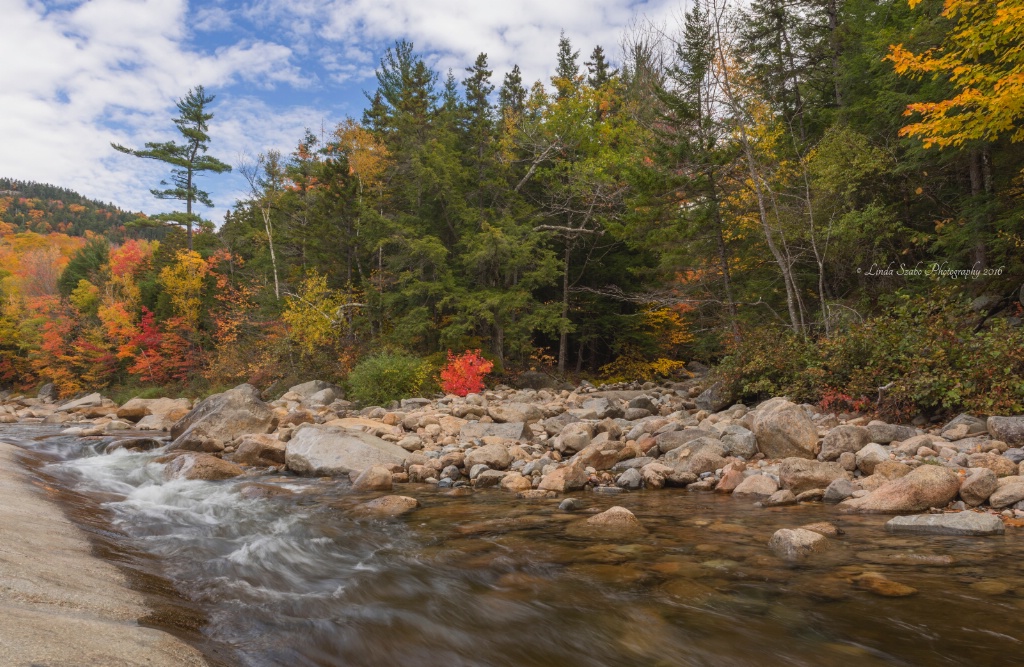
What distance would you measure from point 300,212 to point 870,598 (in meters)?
27.4

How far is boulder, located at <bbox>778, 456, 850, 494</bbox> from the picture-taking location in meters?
6.02

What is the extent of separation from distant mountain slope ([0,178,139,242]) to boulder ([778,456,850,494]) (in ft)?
284

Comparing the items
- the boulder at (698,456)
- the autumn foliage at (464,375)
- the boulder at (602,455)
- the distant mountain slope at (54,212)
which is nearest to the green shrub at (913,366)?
the boulder at (698,456)

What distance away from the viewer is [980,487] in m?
5.05

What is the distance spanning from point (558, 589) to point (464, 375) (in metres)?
→ 13.3

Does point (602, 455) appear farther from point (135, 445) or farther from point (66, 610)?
point (135, 445)

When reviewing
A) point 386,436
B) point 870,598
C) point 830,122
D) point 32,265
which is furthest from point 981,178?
point 32,265

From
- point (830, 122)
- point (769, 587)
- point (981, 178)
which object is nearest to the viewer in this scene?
point (769, 587)

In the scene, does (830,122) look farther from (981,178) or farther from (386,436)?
(386,436)

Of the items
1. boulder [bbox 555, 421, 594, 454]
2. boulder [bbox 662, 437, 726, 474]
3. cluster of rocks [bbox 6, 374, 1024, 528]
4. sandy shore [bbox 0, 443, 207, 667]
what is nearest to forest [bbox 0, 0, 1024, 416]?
cluster of rocks [bbox 6, 374, 1024, 528]

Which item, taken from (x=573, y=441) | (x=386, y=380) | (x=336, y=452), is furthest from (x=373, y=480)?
(x=386, y=380)

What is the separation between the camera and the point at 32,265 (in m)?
52.3

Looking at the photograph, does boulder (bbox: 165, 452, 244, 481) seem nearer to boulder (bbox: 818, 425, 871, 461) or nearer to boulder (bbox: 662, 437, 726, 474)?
boulder (bbox: 662, 437, 726, 474)

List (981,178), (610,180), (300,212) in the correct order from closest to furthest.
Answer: (981,178), (610,180), (300,212)
